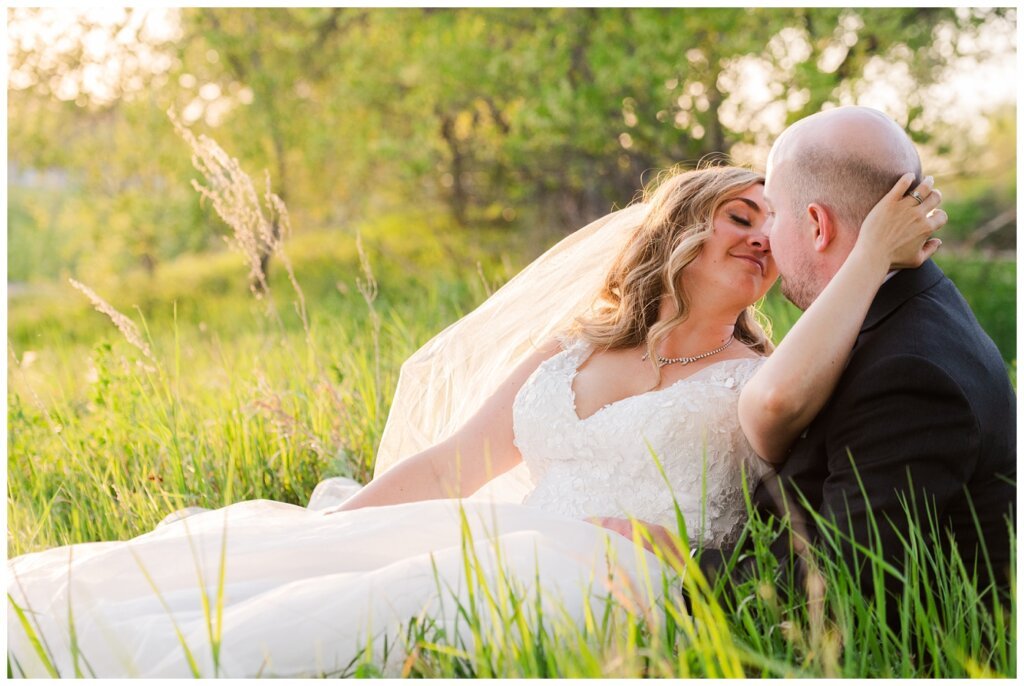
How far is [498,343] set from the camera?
4.13 meters

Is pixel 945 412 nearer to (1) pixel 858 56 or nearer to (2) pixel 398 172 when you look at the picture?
(1) pixel 858 56

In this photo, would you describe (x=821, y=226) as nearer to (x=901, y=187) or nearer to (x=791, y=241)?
(x=791, y=241)

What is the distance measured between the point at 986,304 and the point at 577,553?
8636 mm

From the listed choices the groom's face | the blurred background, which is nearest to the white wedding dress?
the groom's face

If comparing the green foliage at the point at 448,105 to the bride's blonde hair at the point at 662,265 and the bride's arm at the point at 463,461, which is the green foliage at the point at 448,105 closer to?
the bride's blonde hair at the point at 662,265

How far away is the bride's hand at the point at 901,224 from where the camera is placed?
2.35 meters

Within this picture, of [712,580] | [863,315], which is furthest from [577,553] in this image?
[863,315]

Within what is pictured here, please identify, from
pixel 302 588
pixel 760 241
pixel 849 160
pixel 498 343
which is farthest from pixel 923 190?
pixel 498 343

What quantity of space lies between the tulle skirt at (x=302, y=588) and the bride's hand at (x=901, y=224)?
3.00 feet

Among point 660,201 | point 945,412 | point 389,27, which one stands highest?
point 389,27

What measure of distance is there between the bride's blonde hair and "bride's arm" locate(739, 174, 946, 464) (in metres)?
0.96

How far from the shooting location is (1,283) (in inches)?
143

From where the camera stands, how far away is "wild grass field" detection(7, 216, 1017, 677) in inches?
82.4

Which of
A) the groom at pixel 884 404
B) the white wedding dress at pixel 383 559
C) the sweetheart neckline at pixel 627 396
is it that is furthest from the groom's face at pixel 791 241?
the sweetheart neckline at pixel 627 396
